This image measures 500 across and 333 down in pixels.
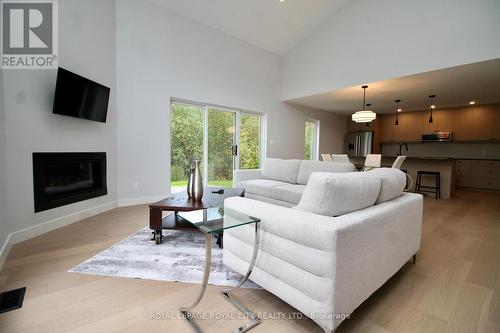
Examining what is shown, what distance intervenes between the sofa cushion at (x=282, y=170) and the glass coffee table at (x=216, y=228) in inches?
102

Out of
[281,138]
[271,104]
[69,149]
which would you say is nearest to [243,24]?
[271,104]

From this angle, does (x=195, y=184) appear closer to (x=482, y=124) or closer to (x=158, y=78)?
(x=158, y=78)

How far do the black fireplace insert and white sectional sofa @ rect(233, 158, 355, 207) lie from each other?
2.25 meters

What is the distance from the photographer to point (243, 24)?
193 inches

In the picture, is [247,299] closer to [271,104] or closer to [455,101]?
[271,104]

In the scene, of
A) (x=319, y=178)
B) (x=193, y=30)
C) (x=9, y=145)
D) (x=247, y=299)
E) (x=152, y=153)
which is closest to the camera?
(x=319, y=178)

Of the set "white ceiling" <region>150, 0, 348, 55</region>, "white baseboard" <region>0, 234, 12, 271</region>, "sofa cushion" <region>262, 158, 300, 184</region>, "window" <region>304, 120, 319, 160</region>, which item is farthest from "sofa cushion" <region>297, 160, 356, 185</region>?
"window" <region>304, 120, 319, 160</region>

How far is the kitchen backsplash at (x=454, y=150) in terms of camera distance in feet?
20.6

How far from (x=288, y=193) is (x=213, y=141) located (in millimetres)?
2396

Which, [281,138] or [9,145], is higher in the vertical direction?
[281,138]

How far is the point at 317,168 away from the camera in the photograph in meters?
3.65

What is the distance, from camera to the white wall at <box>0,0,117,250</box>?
2.37m

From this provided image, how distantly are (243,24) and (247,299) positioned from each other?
520 cm

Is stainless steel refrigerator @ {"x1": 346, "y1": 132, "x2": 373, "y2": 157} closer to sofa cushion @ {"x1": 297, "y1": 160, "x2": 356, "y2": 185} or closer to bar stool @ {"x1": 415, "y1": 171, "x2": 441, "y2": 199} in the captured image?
bar stool @ {"x1": 415, "y1": 171, "x2": 441, "y2": 199}
